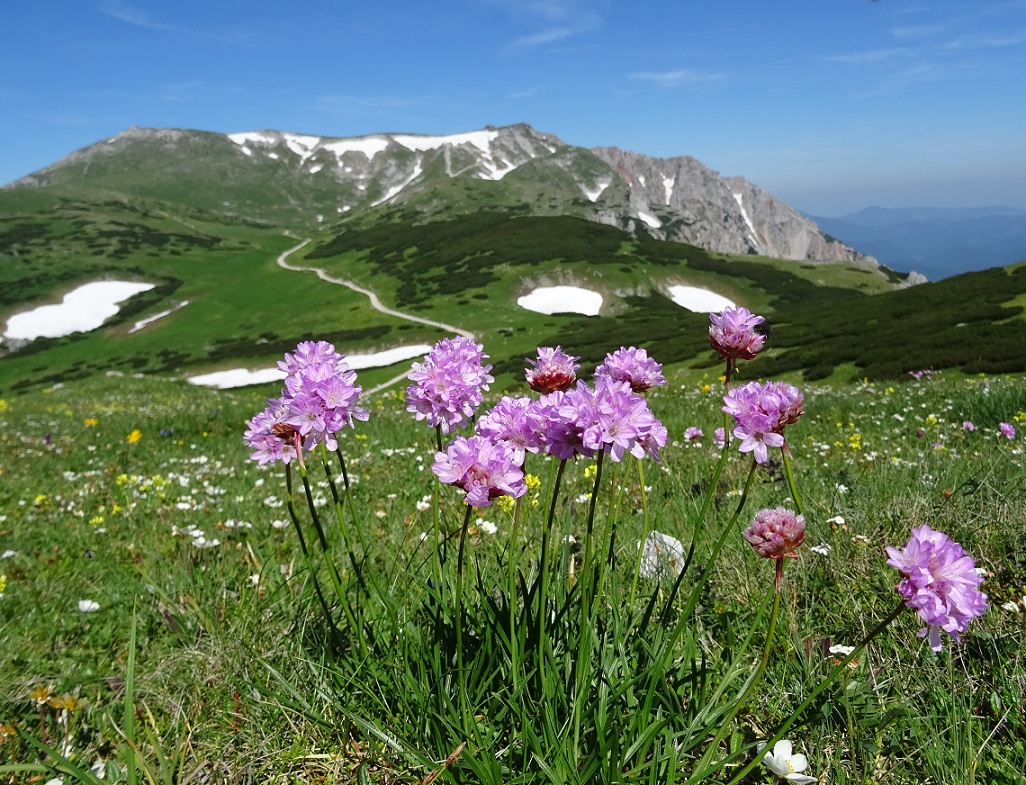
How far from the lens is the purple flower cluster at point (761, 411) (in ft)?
7.20

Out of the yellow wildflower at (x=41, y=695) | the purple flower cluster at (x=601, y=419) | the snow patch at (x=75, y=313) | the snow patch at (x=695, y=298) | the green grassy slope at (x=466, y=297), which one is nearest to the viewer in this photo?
the purple flower cluster at (x=601, y=419)

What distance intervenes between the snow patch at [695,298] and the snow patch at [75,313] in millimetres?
108278

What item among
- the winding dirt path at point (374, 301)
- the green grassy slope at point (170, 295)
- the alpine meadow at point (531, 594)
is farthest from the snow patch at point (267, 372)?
the alpine meadow at point (531, 594)

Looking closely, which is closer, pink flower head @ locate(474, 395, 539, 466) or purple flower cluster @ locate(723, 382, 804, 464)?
purple flower cluster @ locate(723, 382, 804, 464)

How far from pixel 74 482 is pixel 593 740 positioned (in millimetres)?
9451

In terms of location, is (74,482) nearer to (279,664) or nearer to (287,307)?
(279,664)

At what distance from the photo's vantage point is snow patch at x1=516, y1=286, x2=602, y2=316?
318 feet

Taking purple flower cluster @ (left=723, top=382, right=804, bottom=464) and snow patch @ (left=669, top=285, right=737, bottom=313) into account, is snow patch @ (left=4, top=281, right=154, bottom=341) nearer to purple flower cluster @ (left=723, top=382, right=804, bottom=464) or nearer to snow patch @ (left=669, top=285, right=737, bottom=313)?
snow patch @ (left=669, top=285, right=737, bottom=313)

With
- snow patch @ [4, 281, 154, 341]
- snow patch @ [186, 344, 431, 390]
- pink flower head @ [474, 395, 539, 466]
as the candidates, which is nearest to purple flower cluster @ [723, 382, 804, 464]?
pink flower head @ [474, 395, 539, 466]

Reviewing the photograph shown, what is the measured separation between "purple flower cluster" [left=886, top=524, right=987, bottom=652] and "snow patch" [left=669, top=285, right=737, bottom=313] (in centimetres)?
10457

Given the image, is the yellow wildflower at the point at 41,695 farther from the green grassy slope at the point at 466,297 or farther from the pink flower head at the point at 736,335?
the green grassy slope at the point at 466,297

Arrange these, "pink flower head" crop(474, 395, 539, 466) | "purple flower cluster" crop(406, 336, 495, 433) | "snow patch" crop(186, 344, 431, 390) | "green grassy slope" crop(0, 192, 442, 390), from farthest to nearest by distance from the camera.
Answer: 1. "green grassy slope" crop(0, 192, 442, 390)
2. "snow patch" crop(186, 344, 431, 390)
3. "purple flower cluster" crop(406, 336, 495, 433)
4. "pink flower head" crop(474, 395, 539, 466)

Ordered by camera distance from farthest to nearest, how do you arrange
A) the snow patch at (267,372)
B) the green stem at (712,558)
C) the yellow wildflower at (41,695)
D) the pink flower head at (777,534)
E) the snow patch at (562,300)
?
the snow patch at (562,300) < the snow patch at (267,372) < the yellow wildflower at (41,695) < the pink flower head at (777,534) < the green stem at (712,558)

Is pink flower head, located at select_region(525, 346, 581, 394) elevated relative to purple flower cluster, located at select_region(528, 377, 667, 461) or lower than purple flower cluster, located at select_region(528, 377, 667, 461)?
elevated
